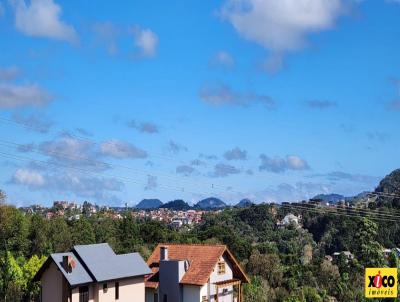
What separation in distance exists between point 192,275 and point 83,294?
7846 mm

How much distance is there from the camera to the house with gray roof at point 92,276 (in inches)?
1490

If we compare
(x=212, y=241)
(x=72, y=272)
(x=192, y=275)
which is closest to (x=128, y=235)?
(x=212, y=241)

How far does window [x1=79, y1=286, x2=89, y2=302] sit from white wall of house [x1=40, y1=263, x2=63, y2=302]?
3.99 ft

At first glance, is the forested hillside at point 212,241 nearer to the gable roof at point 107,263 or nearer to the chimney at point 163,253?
the gable roof at point 107,263

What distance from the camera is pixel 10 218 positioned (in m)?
71.6

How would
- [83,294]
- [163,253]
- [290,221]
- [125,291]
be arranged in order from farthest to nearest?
[290,221] < [163,253] < [125,291] < [83,294]

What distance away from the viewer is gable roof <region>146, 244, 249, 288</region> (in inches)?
1655

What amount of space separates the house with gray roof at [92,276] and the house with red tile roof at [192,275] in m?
1.53

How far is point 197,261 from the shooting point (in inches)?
1699

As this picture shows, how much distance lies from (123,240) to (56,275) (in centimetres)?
4751

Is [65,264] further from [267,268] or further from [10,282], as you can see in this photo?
[267,268]

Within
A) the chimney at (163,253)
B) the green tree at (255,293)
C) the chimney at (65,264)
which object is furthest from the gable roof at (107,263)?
the green tree at (255,293)

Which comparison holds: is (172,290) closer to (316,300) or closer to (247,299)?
(247,299)

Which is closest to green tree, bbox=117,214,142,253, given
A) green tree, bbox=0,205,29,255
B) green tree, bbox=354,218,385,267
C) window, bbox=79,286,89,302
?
green tree, bbox=0,205,29,255
